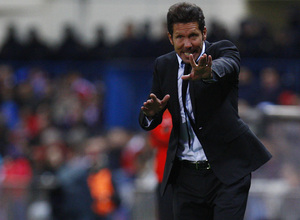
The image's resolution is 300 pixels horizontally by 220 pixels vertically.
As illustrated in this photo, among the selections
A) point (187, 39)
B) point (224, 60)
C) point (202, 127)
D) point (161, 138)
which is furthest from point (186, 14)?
point (161, 138)

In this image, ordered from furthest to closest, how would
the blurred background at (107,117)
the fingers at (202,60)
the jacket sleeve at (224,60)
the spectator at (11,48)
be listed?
the spectator at (11,48) → the blurred background at (107,117) → the jacket sleeve at (224,60) → the fingers at (202,60)

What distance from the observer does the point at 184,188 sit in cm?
475

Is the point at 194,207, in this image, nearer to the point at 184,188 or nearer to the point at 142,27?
the point at 184,188

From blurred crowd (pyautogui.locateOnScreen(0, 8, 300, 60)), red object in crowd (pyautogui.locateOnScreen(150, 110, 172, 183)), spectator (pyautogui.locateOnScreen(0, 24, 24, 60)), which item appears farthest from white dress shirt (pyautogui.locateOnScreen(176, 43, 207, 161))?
spectator (pyautogui.locateOnScreen(0, 24, 24, 60))

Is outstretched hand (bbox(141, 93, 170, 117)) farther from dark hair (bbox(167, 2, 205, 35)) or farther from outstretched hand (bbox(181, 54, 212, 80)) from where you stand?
dark hair (bbox(167, 2, 205, 35))

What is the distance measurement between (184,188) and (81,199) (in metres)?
5.33

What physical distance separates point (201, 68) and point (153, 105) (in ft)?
1.85

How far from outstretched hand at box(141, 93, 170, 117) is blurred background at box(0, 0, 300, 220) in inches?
165

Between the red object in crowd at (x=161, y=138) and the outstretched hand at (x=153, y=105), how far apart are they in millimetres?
2179

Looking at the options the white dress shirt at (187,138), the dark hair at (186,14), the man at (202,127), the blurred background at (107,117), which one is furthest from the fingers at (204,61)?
the blurred background at (107,117)

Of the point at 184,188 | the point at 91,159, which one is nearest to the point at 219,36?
the point at 91,159

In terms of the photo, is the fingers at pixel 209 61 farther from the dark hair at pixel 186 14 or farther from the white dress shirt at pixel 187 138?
the white dress shirt at pixel 187 138

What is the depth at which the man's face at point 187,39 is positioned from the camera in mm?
4336

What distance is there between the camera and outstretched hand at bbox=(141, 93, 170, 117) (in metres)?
4.39
